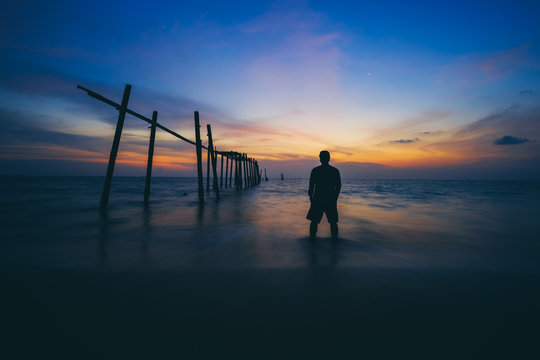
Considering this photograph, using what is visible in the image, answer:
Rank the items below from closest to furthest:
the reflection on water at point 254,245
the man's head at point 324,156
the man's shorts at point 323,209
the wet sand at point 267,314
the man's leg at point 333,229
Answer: the wet sand at point 267,314 → the reflection on water at point 254,245 → the man's head at point 324,156 → the man's shorts at point 323,209 → the man's leg at point 333,229

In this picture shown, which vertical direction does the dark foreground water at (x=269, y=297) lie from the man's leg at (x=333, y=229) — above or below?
below

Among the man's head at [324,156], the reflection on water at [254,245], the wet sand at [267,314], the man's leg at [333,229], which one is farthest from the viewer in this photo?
the man's leg at [333,229]

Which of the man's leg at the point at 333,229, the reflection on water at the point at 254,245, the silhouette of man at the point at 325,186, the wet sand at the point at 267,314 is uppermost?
the silhouette of man at the point at 325,186

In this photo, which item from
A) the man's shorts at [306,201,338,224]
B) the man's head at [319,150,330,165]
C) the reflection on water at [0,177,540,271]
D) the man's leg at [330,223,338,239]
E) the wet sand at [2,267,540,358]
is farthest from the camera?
the man's leg at [330,223,338,239]

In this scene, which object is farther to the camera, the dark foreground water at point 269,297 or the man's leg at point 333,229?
the man's leg at point 333,229

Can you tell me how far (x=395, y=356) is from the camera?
69.7 inches

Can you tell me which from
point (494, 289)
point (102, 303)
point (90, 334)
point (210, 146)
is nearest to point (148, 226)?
point (102, 303)

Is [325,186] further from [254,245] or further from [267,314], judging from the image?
[267,314]

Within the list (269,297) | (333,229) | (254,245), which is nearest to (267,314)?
(269,297)

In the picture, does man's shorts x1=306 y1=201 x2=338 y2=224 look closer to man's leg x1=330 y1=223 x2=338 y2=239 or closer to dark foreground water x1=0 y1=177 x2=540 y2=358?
man's leg x1=330 y1=223 x2=338 y2=239

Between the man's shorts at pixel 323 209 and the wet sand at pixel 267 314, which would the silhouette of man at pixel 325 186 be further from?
the wet sand at pixel 267 314

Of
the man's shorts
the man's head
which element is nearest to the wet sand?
the man's shorts

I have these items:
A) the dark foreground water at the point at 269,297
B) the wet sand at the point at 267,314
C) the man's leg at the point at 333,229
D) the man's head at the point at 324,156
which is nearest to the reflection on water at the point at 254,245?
the dark foreground water at the point at 269,297

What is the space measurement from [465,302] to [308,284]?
1760 millimetres
